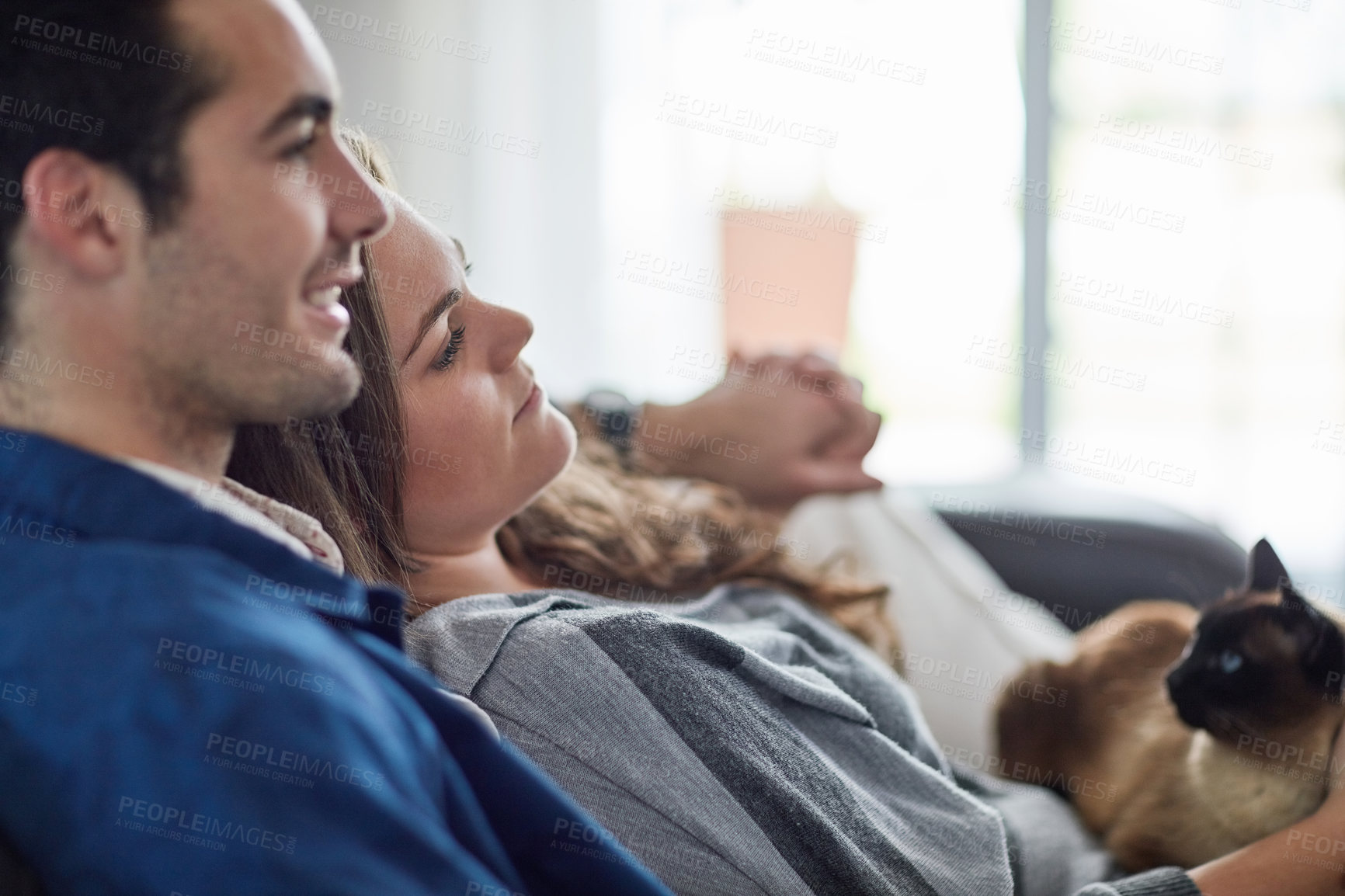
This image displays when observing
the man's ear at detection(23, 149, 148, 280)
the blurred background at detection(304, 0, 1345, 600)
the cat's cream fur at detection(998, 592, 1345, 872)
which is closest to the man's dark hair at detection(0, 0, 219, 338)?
the man's ear at detection(23, 149, 148, 280)

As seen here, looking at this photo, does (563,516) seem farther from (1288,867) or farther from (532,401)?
(1288,867)

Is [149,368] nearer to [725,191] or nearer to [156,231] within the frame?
[156,231]

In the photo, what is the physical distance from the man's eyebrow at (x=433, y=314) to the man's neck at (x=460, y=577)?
7.6 inches

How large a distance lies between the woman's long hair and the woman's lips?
13 cm

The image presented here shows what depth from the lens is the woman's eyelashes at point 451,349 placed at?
2.79 ft

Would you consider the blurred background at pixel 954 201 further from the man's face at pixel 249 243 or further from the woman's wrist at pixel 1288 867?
the man's face at pixel 249 243

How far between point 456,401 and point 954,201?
104 inches

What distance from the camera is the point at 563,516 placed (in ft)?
3.76

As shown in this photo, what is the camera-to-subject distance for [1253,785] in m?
0.97

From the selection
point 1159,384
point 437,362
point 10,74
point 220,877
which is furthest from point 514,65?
point 220,877

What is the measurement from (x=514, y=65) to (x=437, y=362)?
2447mm

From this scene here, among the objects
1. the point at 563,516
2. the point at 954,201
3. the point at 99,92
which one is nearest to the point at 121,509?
the point at 99,92

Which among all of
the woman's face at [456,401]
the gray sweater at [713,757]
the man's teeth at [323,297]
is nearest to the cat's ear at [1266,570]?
the gray sweater at [713,757]

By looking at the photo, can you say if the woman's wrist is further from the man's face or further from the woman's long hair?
the man's face
